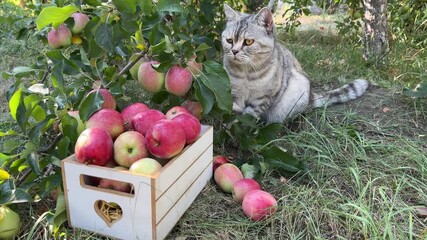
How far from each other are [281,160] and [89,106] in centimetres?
84

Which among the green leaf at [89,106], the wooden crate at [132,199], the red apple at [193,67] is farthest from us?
the red apple at [193,67]

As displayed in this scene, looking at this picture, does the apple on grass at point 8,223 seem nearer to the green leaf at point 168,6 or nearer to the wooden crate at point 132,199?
the wooden crate at point 132,199

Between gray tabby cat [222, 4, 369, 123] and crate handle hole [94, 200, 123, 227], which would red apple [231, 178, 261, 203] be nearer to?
crate handle hole [94, 200, 123, 227]

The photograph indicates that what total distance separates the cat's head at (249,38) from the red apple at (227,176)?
0.73 metres

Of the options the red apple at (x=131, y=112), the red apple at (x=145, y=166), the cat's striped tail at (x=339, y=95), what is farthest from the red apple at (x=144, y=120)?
the cat's striped tail at (x=339, y=95)

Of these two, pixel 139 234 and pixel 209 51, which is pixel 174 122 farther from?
pixel 209 51

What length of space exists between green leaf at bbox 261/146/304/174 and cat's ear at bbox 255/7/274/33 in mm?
797

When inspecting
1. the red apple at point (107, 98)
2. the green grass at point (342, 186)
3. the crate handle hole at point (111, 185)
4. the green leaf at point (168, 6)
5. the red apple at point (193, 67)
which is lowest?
the green grass at point (342, 186)

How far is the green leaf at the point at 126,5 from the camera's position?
127 centimetres

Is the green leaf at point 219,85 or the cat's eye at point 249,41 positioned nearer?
the green leaf at point 219,85

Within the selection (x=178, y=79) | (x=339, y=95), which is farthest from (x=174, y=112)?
(x=339, y=95)

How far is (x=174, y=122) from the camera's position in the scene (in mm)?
1327

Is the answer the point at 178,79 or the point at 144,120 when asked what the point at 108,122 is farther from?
the point at 178,79

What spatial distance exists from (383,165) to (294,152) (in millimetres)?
410
